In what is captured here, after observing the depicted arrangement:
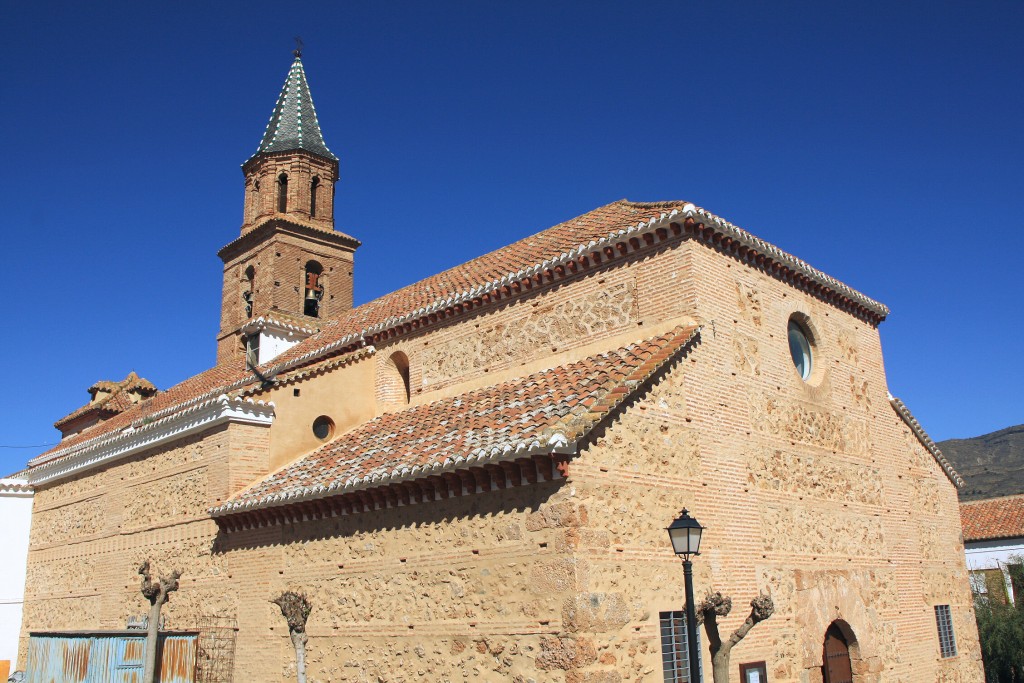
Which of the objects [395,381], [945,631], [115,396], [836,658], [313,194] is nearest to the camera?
[836,658]

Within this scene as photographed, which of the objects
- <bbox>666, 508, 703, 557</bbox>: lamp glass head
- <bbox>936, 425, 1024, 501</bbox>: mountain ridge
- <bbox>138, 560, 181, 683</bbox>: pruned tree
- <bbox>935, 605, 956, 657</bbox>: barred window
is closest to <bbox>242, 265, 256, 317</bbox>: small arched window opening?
<bbox>138, 560, 181, 683</bbox>: pruned tree

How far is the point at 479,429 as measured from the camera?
9.66 meters

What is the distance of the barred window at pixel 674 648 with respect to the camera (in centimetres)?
845

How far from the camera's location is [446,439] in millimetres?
9875

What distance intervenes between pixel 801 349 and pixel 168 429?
10.3 m

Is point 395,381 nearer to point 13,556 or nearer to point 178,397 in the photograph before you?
point 178,397

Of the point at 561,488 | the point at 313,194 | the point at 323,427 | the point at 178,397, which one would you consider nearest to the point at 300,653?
the point at 561,488

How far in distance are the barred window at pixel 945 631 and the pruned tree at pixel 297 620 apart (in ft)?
30.9

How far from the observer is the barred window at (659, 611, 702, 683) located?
27.7 feet

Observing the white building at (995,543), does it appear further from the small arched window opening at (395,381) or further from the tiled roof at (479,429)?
the tiled roof at (479,429)

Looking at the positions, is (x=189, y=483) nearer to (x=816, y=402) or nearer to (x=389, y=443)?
(x=389, y=443)

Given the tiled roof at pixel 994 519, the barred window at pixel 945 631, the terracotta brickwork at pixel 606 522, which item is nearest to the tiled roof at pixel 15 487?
the terracotta brickwork at pixel 606 522

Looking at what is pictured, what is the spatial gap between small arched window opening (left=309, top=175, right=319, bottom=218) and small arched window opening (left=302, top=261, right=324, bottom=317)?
1.37 m

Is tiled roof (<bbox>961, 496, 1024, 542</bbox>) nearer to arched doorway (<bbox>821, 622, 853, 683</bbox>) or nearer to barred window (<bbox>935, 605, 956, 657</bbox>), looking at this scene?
barred window (<bbox>935, 605, 956, 657</bbox>)
